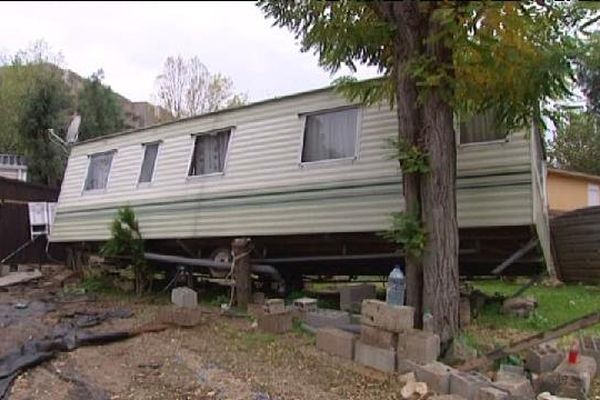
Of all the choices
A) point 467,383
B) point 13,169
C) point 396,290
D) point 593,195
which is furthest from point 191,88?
point 467,383

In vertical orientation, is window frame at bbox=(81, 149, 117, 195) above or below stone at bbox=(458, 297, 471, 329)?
above

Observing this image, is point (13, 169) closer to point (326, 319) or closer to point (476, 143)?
point (326, 319)

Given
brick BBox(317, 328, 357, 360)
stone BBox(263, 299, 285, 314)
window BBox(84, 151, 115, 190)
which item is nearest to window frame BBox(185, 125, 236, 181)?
window BBox(84, 151, 115, 190)

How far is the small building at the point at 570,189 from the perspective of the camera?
16.7 m

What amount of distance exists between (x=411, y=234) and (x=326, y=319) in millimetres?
1569

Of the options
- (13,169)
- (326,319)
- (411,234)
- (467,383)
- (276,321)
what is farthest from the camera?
(13,169)

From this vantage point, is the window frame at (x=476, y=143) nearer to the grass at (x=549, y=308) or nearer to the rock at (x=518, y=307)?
the grass at (x=549, y=308)

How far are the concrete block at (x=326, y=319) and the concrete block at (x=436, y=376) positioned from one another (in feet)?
5.14

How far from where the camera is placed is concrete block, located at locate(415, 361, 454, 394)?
4168 millimetres

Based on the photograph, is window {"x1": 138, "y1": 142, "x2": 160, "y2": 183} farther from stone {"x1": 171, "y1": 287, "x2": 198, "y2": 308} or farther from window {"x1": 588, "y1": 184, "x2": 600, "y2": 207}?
window {"x1": 588, "y1": 184, "x2": 600, "y2": 207}

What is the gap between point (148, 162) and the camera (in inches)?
400

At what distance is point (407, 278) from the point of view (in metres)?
5.47

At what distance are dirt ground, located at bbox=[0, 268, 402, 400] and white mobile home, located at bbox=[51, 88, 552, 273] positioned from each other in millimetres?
1837

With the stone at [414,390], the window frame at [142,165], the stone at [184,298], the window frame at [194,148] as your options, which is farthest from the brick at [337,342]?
the window frame at [142,165]
